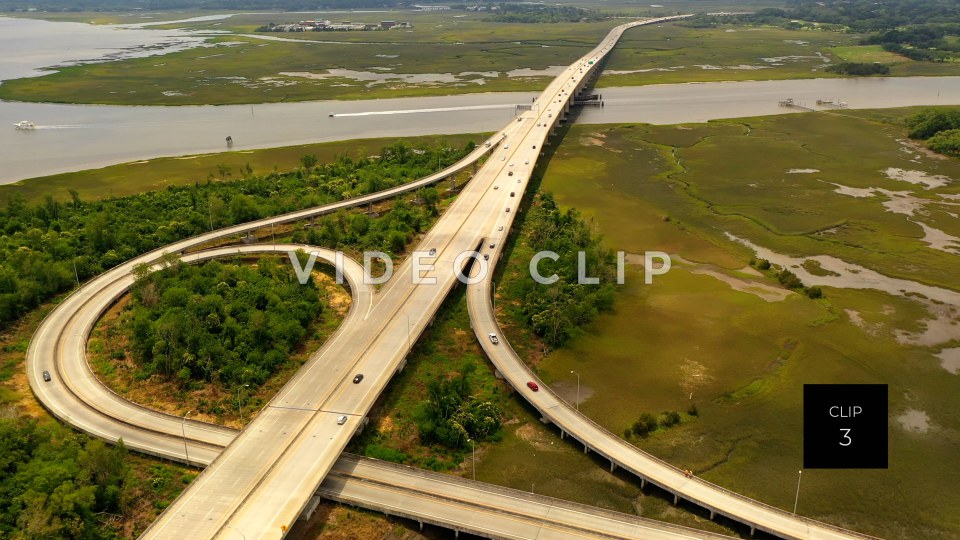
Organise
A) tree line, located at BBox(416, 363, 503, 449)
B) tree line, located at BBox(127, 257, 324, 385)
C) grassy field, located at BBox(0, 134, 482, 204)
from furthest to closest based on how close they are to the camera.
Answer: grassy field, located at BBox(0, 134, 482, 204), tree line, located at BBox(127, 257, 324, 385), tree line, located at BBox(416, 363, 503, 449)

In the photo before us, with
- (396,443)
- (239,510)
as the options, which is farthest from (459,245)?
(239,510)

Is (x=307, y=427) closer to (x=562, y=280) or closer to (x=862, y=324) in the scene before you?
(x=562, y=280)

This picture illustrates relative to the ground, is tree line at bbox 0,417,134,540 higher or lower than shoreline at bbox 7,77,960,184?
lower

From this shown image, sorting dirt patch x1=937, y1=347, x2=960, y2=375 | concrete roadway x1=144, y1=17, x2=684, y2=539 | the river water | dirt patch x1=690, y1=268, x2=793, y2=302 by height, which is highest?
the river water

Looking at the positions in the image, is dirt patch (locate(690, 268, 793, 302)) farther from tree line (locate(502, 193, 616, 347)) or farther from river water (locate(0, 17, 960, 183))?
river water (locate(0, 17, 960, 183))

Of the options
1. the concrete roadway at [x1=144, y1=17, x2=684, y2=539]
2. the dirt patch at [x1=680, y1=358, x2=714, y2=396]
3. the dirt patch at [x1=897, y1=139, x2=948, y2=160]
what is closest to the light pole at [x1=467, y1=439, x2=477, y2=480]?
the concrete roadway at [x1=144, y1=17, x2=684, y2=539]

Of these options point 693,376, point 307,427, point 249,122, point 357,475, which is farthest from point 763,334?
point 249,122

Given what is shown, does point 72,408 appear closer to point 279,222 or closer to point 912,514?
point 279,222
